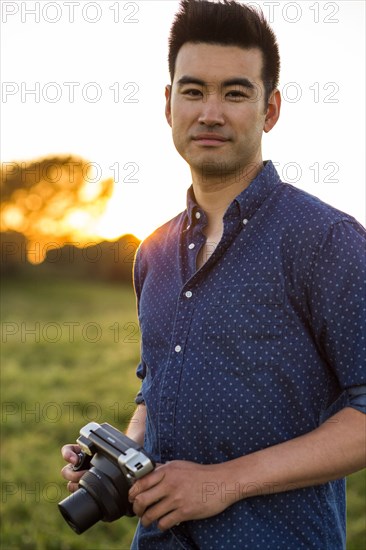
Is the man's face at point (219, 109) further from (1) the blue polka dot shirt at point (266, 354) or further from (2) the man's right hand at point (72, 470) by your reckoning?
(2) the man's right hand at point (72, 470)

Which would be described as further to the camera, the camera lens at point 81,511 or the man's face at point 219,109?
the man's face at point 219,109

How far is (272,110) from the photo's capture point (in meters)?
2.33

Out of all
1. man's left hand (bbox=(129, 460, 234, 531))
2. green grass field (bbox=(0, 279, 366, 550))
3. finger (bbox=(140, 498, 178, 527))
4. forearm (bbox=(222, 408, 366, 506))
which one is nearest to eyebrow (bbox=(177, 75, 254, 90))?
forearm (bbox=(222, 408, 366, 506))

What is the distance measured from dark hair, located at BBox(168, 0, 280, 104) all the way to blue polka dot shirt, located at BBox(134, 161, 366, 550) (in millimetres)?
520

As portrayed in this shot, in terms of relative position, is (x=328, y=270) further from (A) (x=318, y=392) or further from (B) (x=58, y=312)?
(B) (x=58, y=312)

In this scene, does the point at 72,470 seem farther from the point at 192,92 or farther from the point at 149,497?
the point at 192,92

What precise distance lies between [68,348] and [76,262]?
17.0m

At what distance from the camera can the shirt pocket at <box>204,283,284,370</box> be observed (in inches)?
72.4

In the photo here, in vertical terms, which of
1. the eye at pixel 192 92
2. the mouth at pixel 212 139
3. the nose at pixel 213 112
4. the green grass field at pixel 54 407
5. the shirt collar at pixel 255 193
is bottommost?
the green grass field at pixel 54 407

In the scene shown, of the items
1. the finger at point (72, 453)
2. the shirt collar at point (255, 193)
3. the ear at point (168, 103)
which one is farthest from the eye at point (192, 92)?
the finger at point (72, 453)

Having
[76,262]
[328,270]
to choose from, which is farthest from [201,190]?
[76,262]

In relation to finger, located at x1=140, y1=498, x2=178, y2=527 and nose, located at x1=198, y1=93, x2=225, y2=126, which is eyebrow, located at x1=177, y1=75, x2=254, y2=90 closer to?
nose, located at x1=198, y1=93, x2=225, y2=126

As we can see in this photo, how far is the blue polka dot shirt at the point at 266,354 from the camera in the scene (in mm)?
1739

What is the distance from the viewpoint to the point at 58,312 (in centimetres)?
1891
